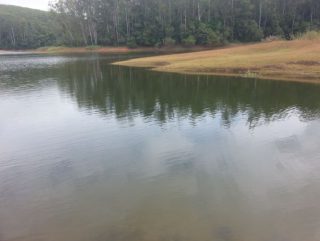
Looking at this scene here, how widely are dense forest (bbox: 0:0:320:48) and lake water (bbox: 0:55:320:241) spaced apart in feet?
246

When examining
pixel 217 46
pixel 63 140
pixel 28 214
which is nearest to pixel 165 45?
pixel 217 46

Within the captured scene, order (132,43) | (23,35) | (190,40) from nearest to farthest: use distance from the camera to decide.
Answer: (190,40)
(132,43)
(23,35)

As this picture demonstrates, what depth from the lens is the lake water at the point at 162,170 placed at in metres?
10.2

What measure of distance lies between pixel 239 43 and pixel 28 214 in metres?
94.5

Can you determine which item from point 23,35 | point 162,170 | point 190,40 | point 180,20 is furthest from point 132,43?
point 162,170

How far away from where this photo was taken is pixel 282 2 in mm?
104125

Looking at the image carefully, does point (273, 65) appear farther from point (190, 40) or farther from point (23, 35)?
point (23, 35)

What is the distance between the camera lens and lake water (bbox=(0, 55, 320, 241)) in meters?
10.2

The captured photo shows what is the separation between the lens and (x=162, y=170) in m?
14.3

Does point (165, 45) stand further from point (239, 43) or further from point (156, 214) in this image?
point (156, 214)

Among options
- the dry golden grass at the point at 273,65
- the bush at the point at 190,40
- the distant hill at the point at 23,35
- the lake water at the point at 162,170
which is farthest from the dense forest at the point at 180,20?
the lake water at the point at 162,170

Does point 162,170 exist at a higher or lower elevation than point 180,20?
lower

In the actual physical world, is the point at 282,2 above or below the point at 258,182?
above

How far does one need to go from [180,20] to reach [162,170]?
3890 inches
